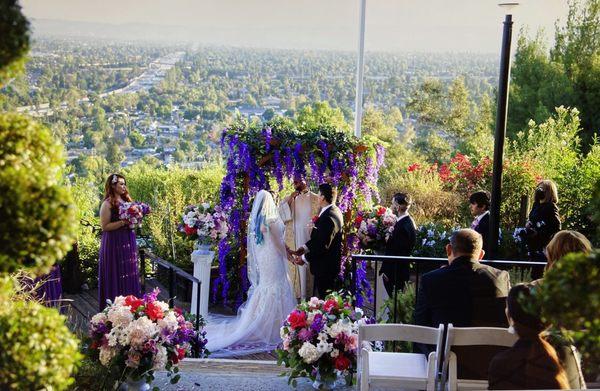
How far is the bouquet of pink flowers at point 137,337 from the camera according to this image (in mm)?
5098

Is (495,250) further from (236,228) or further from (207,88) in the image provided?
(207,88)

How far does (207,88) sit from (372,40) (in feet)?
19.2

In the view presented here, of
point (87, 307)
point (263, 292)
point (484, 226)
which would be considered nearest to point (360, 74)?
point (263, 292)

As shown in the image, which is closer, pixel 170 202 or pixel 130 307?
pixel 130 307

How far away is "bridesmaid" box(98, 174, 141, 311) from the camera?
7.85 meters

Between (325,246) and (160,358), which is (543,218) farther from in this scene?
(160,358)

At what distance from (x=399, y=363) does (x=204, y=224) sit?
149 inches

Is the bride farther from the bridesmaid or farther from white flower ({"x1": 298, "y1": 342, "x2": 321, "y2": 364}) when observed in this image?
white flower ({"x1": 298, "y1": 342, "x2": 321, "y2": 364})

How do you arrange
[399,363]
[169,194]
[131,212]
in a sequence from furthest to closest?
[169,194] < [131,212] < [399,363]

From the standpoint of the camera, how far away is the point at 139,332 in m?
5.07

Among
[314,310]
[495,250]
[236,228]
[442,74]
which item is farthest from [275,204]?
[442,74]

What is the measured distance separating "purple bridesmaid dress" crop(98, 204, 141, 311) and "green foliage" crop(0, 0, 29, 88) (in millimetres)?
5298

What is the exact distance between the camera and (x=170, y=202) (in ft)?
37.9

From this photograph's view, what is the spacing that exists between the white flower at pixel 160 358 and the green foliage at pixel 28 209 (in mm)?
2486
